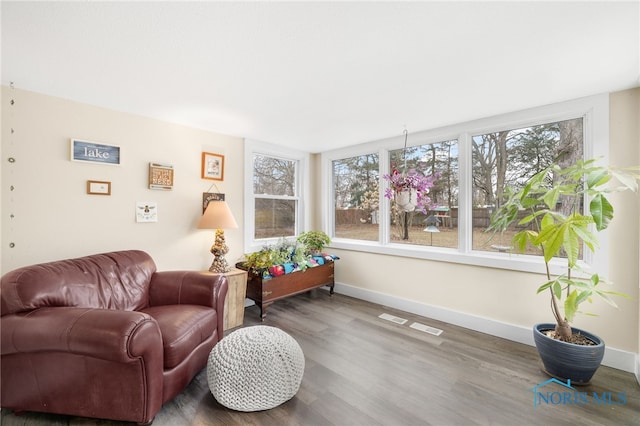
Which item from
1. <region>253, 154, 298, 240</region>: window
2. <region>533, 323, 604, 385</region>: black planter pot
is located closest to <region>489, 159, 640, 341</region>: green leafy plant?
<region>533, 323, 604, 385</region>: black planter pot

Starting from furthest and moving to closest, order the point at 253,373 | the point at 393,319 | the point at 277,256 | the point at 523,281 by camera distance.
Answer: the point at 277,256 → the point at 393,319 → the point at 523,281 → the point at 253,373

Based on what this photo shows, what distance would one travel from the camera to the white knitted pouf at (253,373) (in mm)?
1641

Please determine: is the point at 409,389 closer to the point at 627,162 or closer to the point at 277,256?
the point at 277,256

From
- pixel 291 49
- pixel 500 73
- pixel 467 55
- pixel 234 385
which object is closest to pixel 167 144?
pixel 291 49

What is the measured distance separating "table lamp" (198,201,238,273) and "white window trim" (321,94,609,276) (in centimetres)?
175

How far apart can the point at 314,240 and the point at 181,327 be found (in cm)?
237

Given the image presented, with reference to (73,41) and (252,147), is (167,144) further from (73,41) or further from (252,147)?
(73,41)

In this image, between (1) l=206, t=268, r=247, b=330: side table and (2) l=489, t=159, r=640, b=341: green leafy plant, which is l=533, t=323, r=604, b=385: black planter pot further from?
(1) l=206, t=268, r=247, b=330: side table

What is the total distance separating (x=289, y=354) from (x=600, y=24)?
8.46 feet

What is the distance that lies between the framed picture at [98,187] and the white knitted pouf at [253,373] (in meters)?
1.83

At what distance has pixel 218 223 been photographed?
9.37ft

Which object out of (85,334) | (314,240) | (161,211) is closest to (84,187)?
(161,211)

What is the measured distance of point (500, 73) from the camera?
6.17 ft

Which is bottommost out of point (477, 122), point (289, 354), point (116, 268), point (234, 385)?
point (234, 385)
